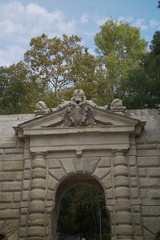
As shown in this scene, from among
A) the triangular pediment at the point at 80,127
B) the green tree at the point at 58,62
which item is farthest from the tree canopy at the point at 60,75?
the triangular pediment at the point at 80,127

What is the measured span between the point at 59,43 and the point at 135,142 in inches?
615

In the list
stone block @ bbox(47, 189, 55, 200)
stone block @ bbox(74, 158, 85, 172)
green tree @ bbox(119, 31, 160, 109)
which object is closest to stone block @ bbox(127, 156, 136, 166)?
stone block @ bbox(74, 158, 85, 172)

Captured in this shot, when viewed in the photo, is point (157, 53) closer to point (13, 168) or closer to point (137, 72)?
point (137, 72)

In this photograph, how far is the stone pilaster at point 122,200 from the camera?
952 cm

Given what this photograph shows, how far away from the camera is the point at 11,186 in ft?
35.4

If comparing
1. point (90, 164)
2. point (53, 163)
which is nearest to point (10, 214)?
point (53, 163)

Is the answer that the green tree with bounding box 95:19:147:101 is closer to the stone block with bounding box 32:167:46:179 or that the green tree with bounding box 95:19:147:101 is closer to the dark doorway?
the dark doorway

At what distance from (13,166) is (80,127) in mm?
3036

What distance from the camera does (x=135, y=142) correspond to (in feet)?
36.4

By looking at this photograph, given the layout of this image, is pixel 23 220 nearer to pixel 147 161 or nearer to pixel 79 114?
pixel 79 114

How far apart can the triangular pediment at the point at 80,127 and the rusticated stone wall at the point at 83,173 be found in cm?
21

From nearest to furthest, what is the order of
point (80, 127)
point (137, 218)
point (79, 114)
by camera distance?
point (137, 218) → point (80, 127) → point (79, 114)

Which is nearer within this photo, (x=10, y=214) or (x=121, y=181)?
(x=121, y=181)

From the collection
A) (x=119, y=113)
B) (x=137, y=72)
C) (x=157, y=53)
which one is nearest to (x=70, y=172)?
(x=119, y=113)
